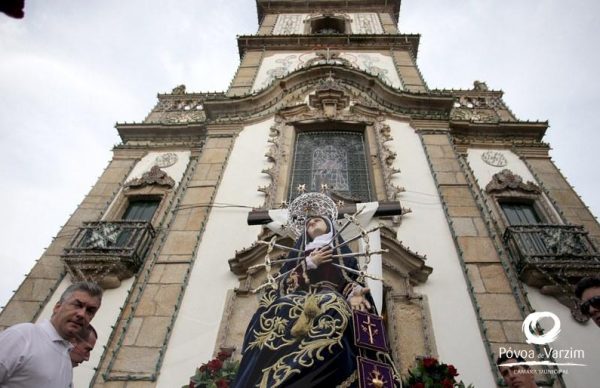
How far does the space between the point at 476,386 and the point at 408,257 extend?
1950 mm

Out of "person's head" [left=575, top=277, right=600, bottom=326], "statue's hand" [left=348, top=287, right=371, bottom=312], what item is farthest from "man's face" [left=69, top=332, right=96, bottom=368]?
"person's head" [left=575, top=277, right=600, bottom=326]

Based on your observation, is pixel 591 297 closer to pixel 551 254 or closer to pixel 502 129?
pixel 551 254

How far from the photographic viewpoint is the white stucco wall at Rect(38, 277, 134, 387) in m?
5.65

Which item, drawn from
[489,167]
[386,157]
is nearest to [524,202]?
[489,167]

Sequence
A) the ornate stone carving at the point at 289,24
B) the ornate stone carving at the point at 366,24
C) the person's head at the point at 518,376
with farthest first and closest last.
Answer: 1. the ornate stone carving at the point at 289,24
2. the ornate stone carving at the point at 366,24
3. the person's head at the point at 518,376

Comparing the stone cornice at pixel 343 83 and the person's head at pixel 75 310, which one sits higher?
the stone cornice at pixel 343 83

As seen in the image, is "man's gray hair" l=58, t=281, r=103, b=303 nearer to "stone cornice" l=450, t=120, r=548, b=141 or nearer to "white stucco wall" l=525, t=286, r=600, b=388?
"white stucco wall" l=525, t=286, r=600, b=388

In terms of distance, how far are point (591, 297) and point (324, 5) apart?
17864 millimetres

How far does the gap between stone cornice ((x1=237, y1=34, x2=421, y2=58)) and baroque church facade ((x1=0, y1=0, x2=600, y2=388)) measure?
1.88 m

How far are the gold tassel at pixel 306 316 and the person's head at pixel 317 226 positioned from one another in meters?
1.26

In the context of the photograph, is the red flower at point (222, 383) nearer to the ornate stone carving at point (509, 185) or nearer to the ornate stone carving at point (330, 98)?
the ornate stone carving at point (509, 185)

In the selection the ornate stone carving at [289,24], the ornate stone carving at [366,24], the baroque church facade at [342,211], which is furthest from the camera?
the ornate stone carving at [289,24]

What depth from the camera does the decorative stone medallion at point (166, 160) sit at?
1017 cm

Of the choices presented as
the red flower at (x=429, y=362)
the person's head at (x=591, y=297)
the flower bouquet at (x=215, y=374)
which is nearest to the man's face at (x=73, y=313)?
the flower bouquet at (x=215, y=374)
